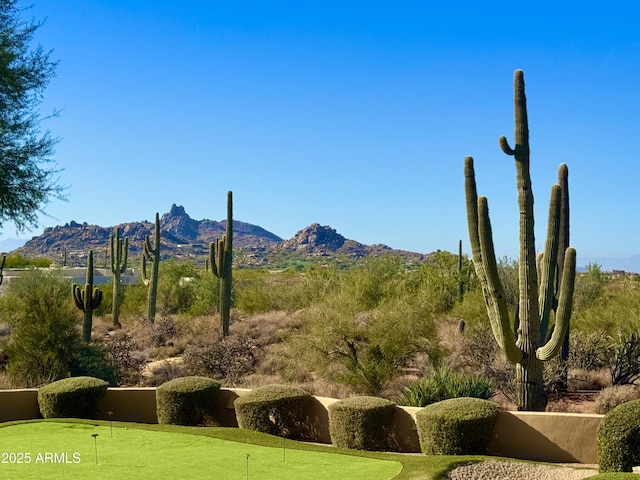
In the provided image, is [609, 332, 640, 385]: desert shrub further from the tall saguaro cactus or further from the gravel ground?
the gravel ground

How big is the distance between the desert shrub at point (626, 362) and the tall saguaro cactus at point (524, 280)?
18.3 feet

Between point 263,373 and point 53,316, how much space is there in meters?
6.56

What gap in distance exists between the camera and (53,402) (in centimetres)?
1484

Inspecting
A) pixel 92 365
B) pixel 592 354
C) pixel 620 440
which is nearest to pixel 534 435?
pixel 620 440

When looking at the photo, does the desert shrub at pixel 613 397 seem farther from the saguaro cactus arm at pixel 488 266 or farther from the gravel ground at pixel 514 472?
the gravel ground at pixel 514 472

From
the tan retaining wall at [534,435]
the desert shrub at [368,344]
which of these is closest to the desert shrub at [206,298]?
the desert shrub at [368,344]

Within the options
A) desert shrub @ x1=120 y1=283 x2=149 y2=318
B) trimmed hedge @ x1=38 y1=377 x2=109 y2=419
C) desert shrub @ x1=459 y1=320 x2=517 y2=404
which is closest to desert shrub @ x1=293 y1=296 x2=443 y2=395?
desert shrub @ x1=459 y1=320 x2=517 y2=404

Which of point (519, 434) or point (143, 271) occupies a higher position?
point (143, 271)

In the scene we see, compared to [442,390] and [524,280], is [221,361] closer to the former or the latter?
[442,390]

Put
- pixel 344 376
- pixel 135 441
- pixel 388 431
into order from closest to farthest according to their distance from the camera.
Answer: pixel 135 441, pixel 388 431, pixel 344 376

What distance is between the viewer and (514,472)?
34.6 feet

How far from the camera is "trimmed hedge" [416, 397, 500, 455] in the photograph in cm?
1198

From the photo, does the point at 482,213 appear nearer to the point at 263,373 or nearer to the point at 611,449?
the point at 611,449

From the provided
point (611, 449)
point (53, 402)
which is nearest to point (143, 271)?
point (53, 402)
